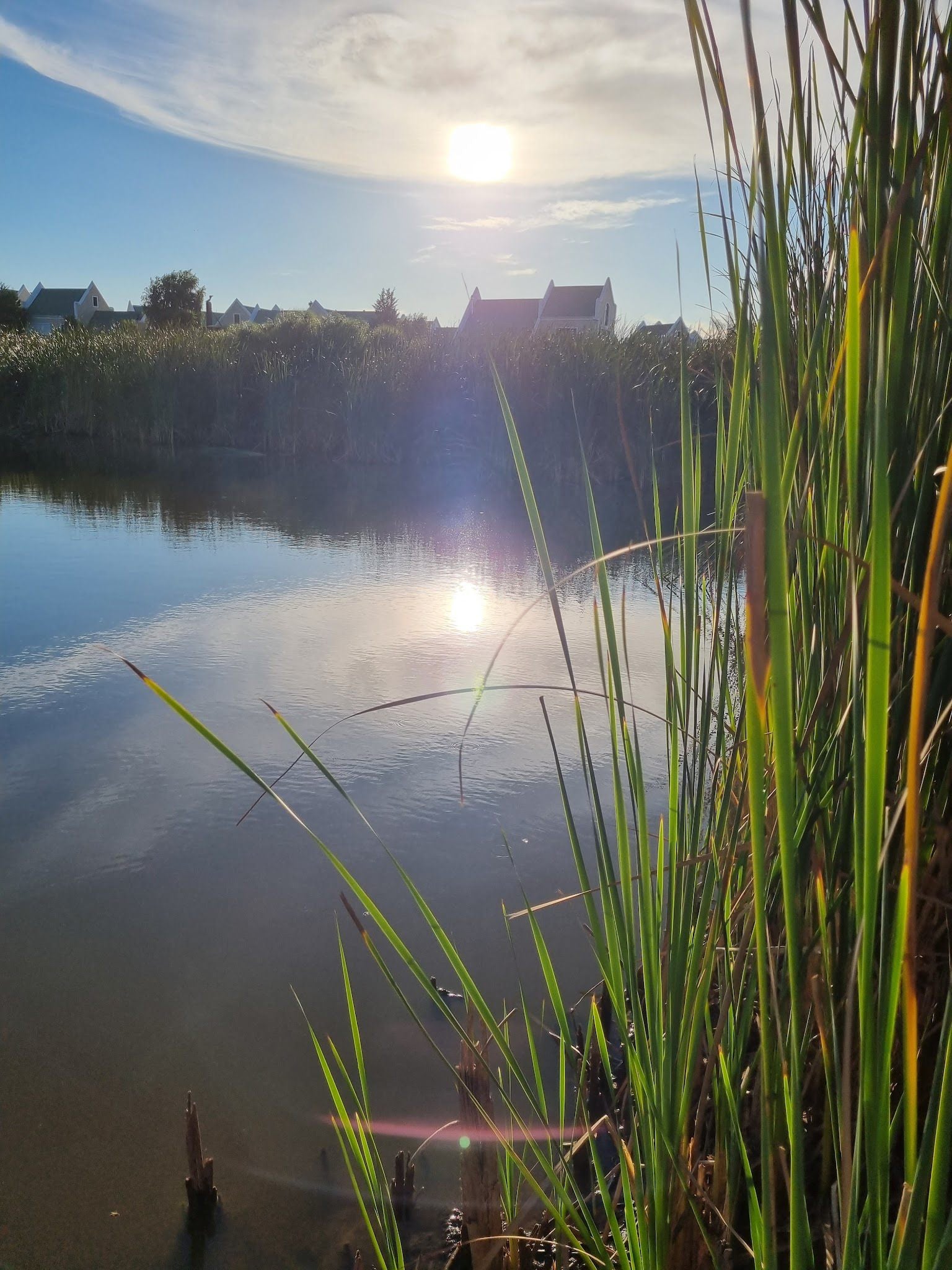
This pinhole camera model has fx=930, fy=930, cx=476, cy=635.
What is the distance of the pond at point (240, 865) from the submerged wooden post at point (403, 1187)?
23 millimetres

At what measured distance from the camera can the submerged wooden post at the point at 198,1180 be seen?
100cm

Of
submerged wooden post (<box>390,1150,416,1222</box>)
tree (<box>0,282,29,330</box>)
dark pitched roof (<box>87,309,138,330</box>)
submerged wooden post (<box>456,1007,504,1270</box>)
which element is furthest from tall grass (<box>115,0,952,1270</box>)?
dark pitched roof (<box>87,309,138,330</box>)

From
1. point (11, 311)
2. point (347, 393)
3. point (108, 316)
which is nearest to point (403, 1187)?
point (347, 393)

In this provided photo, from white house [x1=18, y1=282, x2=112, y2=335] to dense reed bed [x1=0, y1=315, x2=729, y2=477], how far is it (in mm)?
28684

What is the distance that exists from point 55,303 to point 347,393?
34.4 metres

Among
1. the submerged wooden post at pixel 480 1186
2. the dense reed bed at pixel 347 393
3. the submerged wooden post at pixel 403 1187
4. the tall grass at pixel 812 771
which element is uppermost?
the dense reed bed at pixel 347 393

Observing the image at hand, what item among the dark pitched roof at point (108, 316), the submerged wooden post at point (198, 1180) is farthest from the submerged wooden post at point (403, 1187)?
the dark pitched roof at point (108, 316)

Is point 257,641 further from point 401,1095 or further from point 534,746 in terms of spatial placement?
point 401,1095

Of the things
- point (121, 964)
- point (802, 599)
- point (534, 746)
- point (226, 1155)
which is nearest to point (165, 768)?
point (121, 964)

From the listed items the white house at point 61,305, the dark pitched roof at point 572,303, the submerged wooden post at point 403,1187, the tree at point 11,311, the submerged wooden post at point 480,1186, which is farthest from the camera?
the white house at point 61,305

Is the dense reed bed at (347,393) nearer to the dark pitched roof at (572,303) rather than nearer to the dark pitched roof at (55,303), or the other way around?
the dark pitched roof at (572,303)

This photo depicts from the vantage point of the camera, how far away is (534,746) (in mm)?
2178

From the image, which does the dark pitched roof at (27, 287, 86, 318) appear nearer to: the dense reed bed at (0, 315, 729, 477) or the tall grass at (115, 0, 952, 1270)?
the dense reed bed at (0, 315, 729, 477)

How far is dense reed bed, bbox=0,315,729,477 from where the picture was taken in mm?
6285
